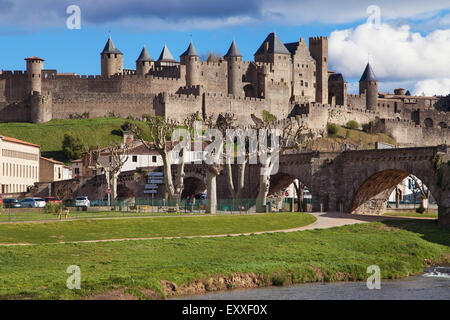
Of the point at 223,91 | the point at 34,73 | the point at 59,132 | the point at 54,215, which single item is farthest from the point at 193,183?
the point at 223,91

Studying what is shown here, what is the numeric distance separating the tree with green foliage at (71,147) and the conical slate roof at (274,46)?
144 ft

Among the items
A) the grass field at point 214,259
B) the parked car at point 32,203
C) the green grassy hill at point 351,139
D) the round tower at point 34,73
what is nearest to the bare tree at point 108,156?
the parked car at point 32,203

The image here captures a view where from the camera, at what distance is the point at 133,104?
120562mm

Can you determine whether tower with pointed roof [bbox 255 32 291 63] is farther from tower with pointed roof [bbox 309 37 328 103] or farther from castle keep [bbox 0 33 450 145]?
tower with pointed roof [bbox 309 37 328 103]

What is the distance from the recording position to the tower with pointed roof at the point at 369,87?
491 feet

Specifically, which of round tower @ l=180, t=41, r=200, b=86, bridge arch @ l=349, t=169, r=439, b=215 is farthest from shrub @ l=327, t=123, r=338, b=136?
bridge arch @ l=349, t=169, r=439, b=215

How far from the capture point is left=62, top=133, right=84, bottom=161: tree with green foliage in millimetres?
105812

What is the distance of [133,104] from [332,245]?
79349 mm

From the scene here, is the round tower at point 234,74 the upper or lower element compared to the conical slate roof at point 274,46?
lower

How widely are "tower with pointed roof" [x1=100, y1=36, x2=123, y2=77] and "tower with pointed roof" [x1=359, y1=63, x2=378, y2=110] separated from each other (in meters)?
47.6

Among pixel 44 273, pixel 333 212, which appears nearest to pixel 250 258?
pixel 44 273

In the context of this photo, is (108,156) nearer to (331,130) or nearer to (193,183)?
(193,183)

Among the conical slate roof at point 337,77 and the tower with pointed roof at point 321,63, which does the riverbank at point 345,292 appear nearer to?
the tower with pointed roof at point 321,63
